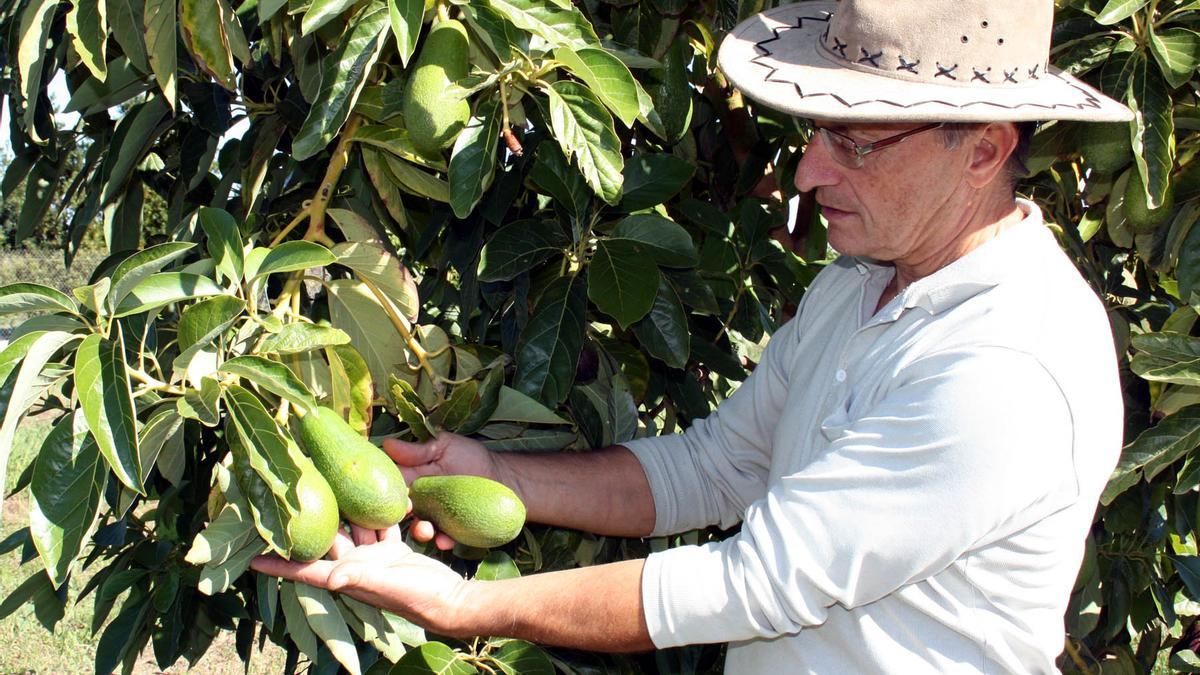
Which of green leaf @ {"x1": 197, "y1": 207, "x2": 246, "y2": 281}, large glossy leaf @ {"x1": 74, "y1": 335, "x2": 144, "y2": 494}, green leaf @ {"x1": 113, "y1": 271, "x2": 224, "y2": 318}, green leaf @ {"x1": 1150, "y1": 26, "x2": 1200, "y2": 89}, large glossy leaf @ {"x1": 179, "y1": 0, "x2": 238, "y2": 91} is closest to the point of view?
large glossy leaf @ {"x1": 74, "y1": 335, "x2": 144, "y2": 494}

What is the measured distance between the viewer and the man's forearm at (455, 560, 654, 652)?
1.28 meters

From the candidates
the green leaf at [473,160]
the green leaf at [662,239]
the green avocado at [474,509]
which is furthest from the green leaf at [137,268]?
the green leaf at [662,239]

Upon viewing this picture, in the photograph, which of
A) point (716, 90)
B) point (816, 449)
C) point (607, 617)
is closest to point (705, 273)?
point (716, 90)

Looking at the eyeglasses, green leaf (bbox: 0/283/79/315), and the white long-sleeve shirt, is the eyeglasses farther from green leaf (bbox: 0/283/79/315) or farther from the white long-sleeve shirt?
green leaf (bbox: 0/283/79/315)

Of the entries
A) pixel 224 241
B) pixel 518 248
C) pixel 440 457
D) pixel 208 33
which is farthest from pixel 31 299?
pixel 518 248

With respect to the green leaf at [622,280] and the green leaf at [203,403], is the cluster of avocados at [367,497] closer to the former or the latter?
the green leaf at [203,403]

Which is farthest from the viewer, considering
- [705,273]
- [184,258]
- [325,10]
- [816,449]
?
[705,273]

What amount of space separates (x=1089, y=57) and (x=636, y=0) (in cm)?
71

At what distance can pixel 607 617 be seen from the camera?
128 cm

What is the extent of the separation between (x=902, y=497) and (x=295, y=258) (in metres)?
0.73

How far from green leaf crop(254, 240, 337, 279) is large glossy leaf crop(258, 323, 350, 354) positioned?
0.08 m

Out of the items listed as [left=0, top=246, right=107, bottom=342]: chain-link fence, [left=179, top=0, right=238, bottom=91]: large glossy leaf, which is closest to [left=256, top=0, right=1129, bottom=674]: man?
[left=179, top=0, right=238, bottom=91]: large glossy leaf

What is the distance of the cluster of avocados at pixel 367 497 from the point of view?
4.09ft

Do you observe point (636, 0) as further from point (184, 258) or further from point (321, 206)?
point (184, 258)
